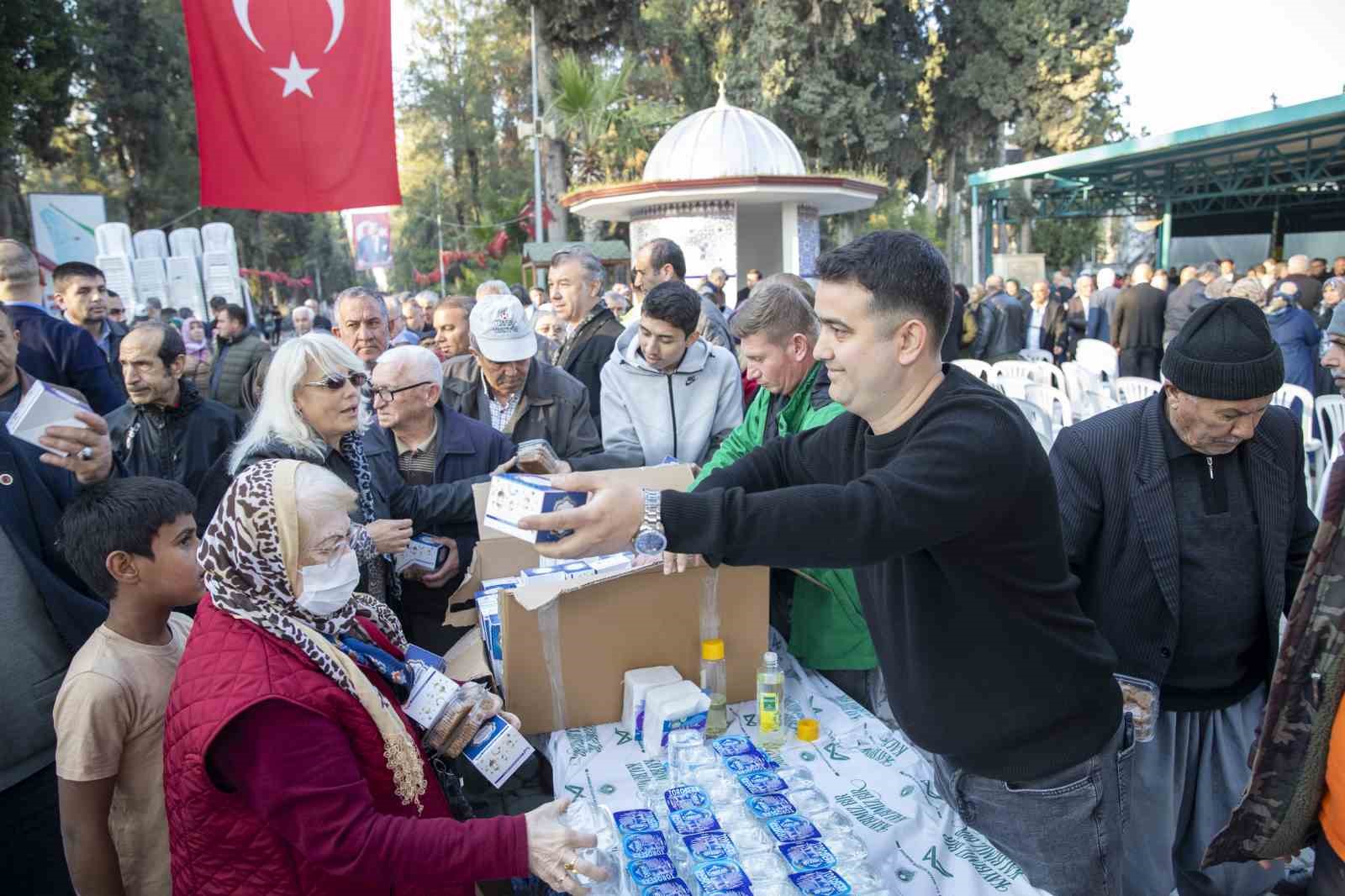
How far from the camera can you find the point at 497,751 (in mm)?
2092

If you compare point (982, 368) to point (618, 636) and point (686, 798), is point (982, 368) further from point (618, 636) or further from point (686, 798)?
point (686, 798)

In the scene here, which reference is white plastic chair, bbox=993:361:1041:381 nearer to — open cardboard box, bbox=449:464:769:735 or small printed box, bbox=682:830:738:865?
open cardboard box, bbox=449:464:769:735

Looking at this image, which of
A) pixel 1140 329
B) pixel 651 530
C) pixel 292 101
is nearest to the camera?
pixel 651 530

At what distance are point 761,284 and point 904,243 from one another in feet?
4.67

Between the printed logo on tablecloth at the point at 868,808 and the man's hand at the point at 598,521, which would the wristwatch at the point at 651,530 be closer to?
the man's hand at the point at 598,521

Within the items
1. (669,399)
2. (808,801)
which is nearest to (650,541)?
(808,801)

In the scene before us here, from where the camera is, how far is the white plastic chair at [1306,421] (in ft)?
19.2

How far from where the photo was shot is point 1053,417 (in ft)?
24.8

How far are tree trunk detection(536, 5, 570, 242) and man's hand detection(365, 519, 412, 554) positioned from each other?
17.7 metres

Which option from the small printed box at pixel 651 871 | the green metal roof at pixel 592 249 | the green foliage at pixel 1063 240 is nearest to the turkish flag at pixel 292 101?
the small printed box at pixel 651 871

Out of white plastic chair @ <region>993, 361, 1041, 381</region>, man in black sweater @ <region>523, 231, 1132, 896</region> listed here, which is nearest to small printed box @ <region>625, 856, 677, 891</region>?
man in black sweater @ <region>523, 231, 1132, 896</region>

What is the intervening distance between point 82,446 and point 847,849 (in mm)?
2403

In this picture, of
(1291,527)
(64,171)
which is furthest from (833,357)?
(64,171)

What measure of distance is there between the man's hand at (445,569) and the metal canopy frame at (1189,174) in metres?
16.5
